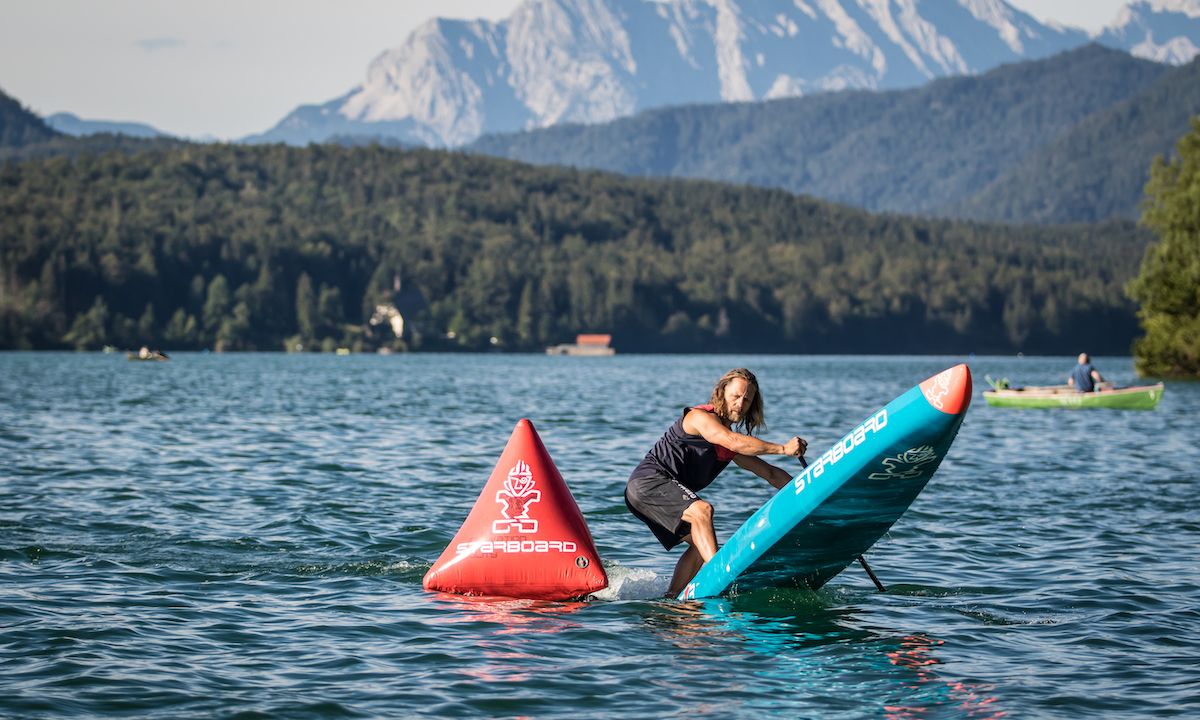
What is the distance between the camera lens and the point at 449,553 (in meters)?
10.6

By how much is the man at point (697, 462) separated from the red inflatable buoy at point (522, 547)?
71 cm

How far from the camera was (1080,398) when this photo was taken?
36.9 metres

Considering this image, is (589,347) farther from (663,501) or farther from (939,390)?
(939,390)

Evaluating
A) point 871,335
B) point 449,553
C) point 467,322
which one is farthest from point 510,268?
point 449,553

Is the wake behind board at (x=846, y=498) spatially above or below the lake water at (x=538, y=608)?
above

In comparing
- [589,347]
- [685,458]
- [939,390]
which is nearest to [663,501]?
[685,458]

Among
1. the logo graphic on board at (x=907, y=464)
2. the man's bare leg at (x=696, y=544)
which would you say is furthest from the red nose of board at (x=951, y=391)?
the man's bare leg at (x=696, y=544)

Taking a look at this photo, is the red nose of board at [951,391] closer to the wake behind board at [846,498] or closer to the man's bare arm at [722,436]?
the wake behind board at [846,498]

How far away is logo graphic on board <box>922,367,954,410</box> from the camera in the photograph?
8.41m

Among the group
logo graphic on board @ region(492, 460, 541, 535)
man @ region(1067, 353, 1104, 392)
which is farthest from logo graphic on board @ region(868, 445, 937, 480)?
man @ region(1067, 353, 1104, 392)

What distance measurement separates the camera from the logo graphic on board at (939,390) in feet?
27.6

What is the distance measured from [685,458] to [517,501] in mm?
1633

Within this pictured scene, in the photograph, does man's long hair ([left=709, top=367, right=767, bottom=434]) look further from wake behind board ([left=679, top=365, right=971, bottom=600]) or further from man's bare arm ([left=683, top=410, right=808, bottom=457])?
wake behind board ([left=679, top=365, right=971, bottom=600])

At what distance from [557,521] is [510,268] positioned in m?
167
